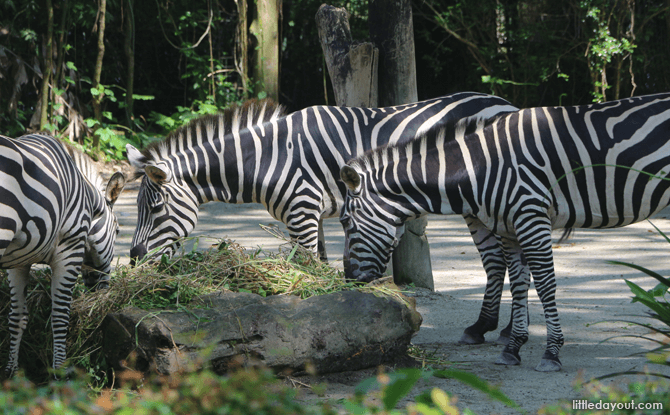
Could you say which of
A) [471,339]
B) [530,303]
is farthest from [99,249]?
[530,303]

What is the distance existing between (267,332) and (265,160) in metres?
1.82

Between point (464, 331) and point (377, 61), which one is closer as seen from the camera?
point (464, 331)

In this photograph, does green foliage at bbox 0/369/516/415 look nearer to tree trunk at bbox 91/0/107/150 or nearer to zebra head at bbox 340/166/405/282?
zebra head at bbox 340/166/405/282

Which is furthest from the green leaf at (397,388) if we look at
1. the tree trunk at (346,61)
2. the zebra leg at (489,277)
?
the tree trunk at (346,61)

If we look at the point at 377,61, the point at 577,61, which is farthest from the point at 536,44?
the point at 377,61

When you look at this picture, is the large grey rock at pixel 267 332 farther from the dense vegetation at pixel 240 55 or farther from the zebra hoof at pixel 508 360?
the dense vegetation at pixel 240 55

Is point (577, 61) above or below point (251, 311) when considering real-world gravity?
above

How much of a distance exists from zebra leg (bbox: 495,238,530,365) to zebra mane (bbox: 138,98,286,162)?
87.3 inches

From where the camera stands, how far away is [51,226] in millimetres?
3566

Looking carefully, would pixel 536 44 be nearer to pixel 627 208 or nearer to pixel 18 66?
pixel 627 208

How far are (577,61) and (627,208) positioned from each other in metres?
9.15

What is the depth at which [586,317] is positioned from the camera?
534cm

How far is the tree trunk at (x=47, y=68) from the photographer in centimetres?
1074

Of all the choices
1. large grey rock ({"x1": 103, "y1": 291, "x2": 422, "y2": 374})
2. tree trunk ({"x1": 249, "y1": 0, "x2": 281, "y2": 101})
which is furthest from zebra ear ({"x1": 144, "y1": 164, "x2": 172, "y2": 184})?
tree trunk ({"x1": 249, "y1": 0, "x2": 281, "y2": 101})
